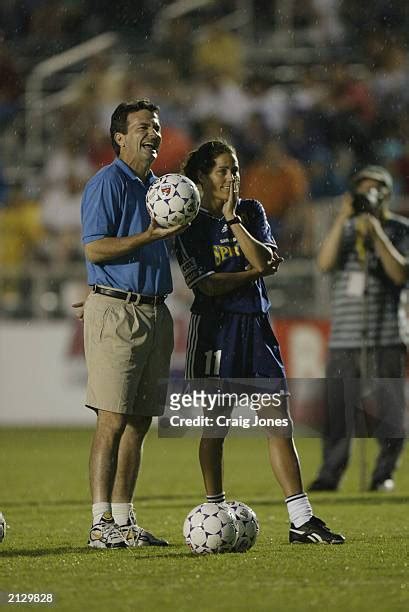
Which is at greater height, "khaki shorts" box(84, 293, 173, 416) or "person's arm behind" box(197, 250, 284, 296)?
"person's arm behind" box(197, 250, 284, 296)

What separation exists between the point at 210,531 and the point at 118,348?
95cm

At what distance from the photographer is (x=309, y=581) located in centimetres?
495

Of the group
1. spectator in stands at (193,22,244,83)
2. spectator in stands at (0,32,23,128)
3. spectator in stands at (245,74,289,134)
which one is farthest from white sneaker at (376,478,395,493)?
spectator in stands at (0,32,23,128)

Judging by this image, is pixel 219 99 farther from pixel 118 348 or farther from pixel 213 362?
pixel 118 348

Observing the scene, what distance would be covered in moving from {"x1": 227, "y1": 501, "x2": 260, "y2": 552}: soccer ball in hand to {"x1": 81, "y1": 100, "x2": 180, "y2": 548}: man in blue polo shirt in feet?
1.45

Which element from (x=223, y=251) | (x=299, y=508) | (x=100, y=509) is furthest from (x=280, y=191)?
(x=100, y=509)

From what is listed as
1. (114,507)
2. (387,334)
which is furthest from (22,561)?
(387,334)

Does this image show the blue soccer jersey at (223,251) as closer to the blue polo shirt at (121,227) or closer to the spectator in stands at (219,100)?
the blue polo shirt at (121,227)

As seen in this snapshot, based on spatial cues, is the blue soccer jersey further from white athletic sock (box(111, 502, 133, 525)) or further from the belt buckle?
white athletic sock (box(111, 502, 133, 525))

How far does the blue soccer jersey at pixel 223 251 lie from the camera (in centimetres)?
632

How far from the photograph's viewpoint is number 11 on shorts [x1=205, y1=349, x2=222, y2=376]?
6328 millimetres

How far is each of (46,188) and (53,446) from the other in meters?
4.67

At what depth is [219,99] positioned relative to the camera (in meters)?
17.0

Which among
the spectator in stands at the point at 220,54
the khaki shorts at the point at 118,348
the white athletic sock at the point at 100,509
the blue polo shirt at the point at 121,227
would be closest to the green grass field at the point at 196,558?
the white athletic sock at the point at 100,509
